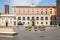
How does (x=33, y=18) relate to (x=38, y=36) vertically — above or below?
below

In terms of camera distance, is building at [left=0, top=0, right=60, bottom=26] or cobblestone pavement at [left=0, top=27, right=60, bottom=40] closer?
cobblestone pavement at [left=0, top=27, right=60, bottom=40]

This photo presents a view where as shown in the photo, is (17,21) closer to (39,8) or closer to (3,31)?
(39,8)

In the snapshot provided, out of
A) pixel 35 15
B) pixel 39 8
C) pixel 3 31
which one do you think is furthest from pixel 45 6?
pixel 3 31

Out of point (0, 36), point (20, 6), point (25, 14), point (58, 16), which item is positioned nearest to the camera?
point (0, 36)

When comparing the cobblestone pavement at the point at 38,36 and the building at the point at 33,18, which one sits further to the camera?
the building at the point at 33,18

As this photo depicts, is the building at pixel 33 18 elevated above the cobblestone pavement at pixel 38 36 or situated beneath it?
situated beneath

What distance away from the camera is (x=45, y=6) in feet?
355

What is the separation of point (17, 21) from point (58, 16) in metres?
18.9

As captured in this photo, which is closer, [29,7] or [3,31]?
[3,31]

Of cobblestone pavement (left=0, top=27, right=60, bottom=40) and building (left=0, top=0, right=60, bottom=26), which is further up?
cobblestone pavement (left=0, top=27, right=60, bottom=40)

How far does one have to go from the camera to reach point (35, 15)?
333 ft

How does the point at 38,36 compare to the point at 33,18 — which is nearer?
the point at 38,36

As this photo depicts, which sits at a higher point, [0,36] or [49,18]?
[0,36]

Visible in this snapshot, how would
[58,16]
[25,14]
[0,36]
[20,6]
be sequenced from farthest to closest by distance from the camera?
[20,6] → [25,14] → [58,16] → [0,36]
